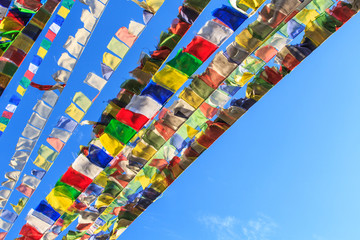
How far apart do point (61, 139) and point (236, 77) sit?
13.3 ft

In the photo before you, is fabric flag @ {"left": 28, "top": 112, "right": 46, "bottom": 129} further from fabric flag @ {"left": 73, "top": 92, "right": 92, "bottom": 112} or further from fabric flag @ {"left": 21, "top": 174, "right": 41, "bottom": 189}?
fabric flag @ {"left": 21, "top": 174, "right": 41, "bottom": 189}

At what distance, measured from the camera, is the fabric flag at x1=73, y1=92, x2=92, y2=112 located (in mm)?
6473

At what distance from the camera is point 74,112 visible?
21.7 ft

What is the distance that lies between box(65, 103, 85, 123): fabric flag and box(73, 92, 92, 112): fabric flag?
115 mm

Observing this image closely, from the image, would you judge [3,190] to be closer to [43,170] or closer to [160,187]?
[43,170]

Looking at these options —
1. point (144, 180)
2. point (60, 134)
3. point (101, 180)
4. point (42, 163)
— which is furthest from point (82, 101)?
point (144, 180)

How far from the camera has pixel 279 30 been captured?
17.5 feet

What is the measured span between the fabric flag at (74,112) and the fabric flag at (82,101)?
0.38 ft

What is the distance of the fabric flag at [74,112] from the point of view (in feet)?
21.6

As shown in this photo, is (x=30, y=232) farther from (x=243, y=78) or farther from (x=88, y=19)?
(x=243, y=78)

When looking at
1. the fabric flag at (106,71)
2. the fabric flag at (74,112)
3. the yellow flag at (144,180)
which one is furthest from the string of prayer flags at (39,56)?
the yellow flag at (144,180)

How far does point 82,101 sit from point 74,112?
332 mm

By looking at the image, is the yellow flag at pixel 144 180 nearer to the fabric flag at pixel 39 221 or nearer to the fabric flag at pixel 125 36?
the fabric flag at pixel 39 221

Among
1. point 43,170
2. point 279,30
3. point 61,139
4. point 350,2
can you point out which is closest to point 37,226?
point 43,170
